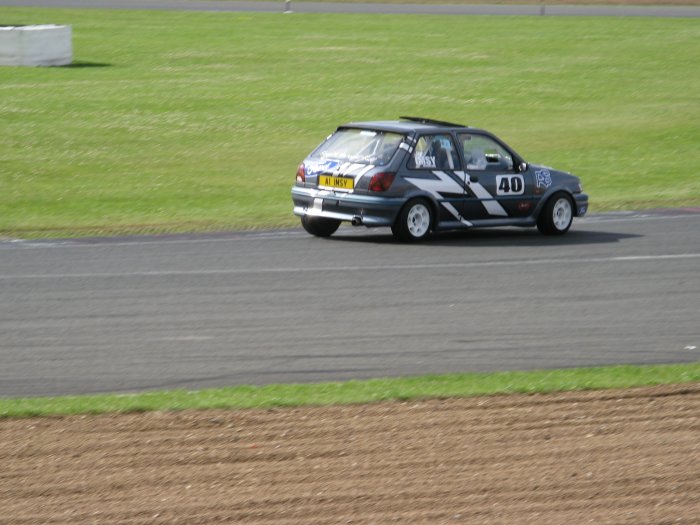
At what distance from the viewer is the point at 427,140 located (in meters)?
18.0

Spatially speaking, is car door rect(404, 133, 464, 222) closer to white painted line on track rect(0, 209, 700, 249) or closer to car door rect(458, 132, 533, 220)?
car door rect(458, 132, 533, 220)

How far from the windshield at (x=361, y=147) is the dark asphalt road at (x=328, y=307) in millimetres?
1098

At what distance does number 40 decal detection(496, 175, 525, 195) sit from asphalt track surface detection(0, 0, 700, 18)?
36.2 m

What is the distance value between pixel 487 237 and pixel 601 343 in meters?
7.10

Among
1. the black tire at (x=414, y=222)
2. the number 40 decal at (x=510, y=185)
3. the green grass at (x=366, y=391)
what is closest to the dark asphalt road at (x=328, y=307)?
the black tire at (x=414, y=222)

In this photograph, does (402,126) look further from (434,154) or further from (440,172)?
(440,172)

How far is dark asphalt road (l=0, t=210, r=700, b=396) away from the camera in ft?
36.0

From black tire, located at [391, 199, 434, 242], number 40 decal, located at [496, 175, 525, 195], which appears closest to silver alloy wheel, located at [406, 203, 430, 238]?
black tire, located at [391, 199, 434, 242]

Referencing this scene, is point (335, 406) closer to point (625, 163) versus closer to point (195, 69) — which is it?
point (625, 163)

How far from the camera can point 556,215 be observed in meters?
19.0

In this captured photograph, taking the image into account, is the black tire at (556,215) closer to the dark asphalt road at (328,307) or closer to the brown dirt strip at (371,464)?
the dark asphalt road at (328,307)

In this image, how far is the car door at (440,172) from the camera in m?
17.8

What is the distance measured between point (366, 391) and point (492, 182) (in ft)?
29.6

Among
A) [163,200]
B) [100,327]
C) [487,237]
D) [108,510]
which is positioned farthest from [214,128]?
[108,510]
